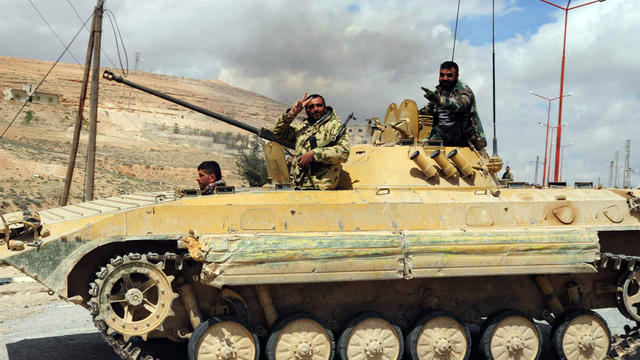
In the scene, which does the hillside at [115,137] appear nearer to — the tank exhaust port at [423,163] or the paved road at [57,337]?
the paved road at [57,337]

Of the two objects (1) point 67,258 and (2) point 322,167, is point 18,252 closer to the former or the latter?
(1) point 67,258

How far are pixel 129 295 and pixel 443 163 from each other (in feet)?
15.1

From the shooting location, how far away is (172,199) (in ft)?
24.6

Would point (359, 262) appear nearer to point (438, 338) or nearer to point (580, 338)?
Result: point (438, 338)

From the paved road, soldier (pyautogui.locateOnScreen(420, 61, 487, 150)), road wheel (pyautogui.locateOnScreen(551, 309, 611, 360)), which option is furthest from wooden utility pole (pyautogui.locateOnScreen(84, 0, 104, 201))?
road wheel (pyautogui.locateOnScreen(551, 309, 611, 360))

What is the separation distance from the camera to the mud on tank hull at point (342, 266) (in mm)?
6918

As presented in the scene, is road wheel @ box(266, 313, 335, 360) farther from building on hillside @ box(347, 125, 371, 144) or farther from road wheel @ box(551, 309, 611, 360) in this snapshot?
road wheel @ box(551, 309, 611, 360)

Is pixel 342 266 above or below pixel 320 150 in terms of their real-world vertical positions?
below

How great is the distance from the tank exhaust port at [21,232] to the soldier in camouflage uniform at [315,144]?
3.33 m

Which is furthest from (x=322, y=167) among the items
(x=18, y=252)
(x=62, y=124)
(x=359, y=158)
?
(x=62, y=124)

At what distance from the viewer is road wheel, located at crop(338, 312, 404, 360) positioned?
7754mm

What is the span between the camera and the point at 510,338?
8.22 meters

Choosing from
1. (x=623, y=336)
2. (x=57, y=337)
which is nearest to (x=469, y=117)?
(x=623, y=336)

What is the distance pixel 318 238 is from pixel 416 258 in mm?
1254
